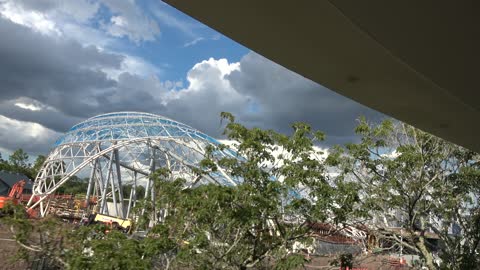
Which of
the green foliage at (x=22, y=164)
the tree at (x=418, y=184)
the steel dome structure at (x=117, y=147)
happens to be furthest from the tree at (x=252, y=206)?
the green foliage at (x=22, y=164)

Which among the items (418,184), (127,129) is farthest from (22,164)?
(418,184)

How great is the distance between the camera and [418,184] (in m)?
9.01

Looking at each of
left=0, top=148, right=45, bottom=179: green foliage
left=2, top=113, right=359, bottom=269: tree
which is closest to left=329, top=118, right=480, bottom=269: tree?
left=2, top=113, right=359, bottom=269: tree

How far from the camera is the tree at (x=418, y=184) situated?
29.9 ft

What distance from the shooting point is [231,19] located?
212 cm

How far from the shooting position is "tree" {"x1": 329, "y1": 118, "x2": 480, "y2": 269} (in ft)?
29.9

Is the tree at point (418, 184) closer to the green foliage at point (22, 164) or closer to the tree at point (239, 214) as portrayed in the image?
the tree at point (239, 214)

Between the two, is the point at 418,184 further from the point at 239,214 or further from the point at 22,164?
the point at 22,164

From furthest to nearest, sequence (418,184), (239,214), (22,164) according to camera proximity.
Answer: (22,164) → (418,184) → (239,214)

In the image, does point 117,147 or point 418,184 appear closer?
point 418,184

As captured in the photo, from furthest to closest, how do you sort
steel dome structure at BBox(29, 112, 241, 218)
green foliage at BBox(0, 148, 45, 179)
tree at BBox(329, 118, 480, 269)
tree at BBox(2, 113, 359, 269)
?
green foliage at BBox(0, 148, 45, 179)
steel dome structure at BBox(29, 112, 241, 218)
tree at BBox(329, 118, 480, 269)
tree at BBox(2, 113, 359, 269)

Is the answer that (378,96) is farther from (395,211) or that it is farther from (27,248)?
(395,211)

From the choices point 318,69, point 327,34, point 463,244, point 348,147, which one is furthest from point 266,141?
point 463,244

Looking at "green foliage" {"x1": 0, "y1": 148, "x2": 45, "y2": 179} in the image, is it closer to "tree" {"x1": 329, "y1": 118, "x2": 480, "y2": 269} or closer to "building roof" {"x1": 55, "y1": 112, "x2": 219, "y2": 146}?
"building roof" {"x1": 55, "y1": 112, "x2": 219, "y2": 146}
